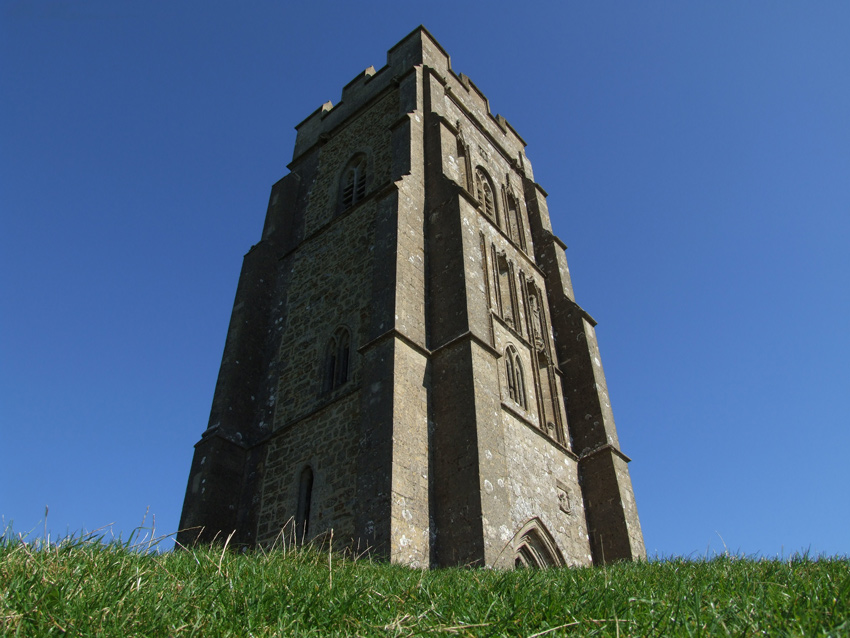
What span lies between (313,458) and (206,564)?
7.34 m

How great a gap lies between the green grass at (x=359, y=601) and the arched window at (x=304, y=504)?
6612mm

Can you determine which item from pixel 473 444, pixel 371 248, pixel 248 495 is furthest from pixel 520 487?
pixel 371 248

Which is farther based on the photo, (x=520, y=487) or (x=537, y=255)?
(x=537, y=255)

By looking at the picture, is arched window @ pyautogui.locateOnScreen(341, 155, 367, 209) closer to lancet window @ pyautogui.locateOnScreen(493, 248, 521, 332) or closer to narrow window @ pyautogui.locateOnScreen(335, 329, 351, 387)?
lancet window @ pyautogui.locateOnScreen(493, 248, 521, 332)

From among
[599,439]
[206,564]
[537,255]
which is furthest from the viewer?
[537,255]

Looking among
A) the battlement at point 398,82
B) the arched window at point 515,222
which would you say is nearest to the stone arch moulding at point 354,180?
the battlement at point 398,82

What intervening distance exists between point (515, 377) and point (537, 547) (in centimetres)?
370

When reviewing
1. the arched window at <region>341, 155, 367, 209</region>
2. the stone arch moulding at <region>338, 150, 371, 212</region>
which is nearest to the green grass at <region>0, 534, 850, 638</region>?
the stone arch moulding at <region>338, 150, 371, 212</region>

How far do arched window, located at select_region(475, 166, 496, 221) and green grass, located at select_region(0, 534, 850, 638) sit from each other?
47.7 feet

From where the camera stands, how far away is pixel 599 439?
14.5 metres

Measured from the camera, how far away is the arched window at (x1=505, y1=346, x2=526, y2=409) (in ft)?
45.8

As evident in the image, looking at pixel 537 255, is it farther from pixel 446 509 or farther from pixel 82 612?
pixel 82 612

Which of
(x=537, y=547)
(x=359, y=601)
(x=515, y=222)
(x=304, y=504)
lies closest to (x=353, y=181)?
(x=515, y=222)

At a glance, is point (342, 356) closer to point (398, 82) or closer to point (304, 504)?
point (304, 504)
